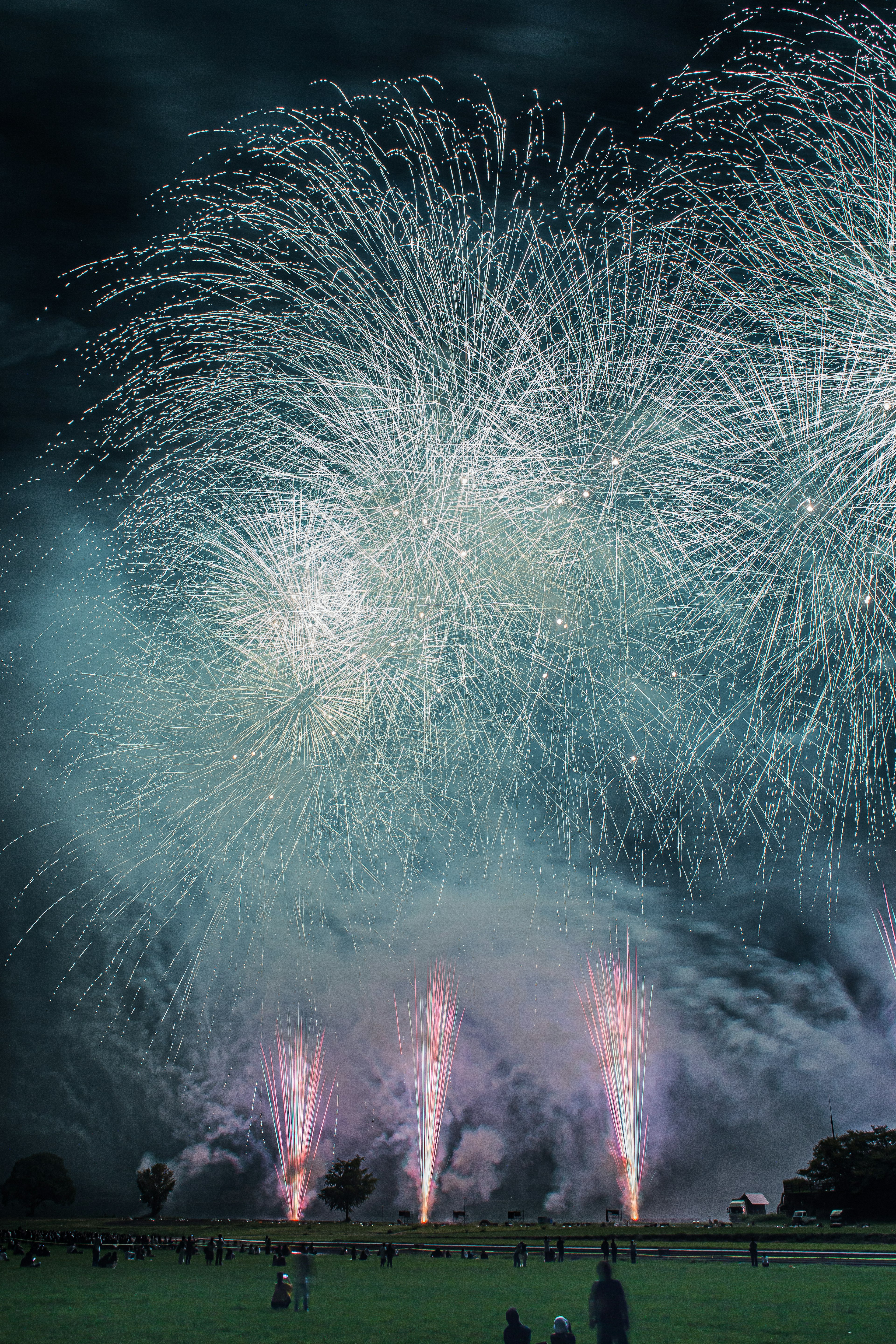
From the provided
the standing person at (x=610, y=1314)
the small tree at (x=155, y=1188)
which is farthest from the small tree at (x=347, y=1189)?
the standing person at (x=610, y=1314)

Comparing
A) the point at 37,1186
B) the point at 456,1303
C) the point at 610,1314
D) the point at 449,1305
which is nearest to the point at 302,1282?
the point at 449,1305

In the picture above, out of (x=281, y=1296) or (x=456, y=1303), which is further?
(x=456, y=1303)

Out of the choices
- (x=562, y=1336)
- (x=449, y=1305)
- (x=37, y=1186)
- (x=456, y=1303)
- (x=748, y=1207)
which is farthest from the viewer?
(x=37, y=1186)

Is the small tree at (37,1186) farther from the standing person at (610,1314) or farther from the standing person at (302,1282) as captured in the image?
the standing person at (610,1314)

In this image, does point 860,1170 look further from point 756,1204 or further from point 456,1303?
point 456,1303

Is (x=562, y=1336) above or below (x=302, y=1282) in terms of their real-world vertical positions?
above

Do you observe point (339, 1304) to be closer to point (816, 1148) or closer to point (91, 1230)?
point (816, 1148)

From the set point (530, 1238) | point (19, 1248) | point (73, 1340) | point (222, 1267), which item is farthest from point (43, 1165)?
point (73, 1340)
